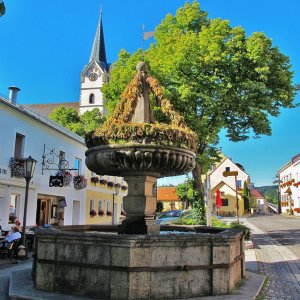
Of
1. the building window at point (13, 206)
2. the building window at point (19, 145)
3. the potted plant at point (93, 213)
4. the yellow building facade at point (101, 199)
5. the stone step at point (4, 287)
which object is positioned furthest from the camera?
the yellow building facade at point (101, 199)

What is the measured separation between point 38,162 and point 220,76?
11.6 meters

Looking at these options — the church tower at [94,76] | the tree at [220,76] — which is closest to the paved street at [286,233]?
the tree at [220,76]

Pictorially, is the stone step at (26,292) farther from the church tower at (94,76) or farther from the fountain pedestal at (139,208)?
the church tower at (94,76)

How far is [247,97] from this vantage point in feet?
60.6

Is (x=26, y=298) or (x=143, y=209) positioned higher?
(x=143, y=209)

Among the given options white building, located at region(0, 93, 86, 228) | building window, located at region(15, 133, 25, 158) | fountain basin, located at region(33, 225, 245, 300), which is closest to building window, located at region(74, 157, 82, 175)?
white building, located at region(0, 93, 86, 228)

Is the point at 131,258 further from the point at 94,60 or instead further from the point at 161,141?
the point at 94,60

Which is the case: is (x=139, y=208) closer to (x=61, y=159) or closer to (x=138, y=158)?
(x=138, y=158)

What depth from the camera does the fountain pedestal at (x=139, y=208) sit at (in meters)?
7.52

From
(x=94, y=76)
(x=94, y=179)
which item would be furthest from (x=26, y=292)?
(x=94, y=76)

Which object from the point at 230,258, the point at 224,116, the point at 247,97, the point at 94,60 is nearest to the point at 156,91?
the point at 230,258

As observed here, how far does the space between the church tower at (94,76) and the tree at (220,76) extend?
2619 inches

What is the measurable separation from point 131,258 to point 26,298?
183 cm

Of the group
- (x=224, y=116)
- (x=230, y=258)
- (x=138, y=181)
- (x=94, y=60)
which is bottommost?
(x=230, y=258)
